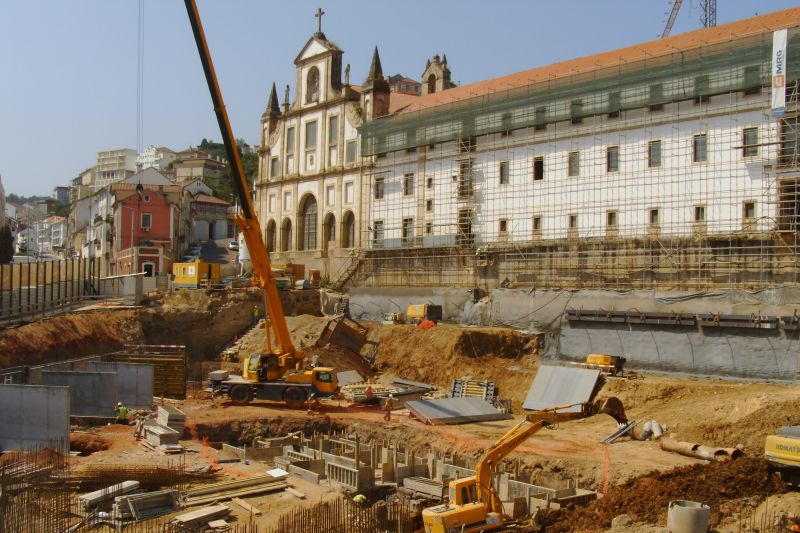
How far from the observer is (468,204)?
4609cm

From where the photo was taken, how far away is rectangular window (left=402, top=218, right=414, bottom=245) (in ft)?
161

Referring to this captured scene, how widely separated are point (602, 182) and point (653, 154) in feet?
9.67

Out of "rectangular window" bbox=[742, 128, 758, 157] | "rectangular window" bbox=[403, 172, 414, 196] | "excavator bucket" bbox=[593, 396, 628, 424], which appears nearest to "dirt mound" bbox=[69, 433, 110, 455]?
"excavator bucket" bbox=[593, 396, 628, 424]

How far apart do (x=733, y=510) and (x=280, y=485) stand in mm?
11075

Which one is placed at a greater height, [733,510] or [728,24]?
[728,24]

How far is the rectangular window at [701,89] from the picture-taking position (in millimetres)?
35812

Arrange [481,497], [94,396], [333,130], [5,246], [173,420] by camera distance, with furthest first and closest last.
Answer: [5,246] → [333,130] → [94,396] → [173,420] → [481,497]

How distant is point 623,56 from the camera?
42.9 metres

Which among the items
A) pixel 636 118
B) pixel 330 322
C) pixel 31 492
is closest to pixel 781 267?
pixel 636 118

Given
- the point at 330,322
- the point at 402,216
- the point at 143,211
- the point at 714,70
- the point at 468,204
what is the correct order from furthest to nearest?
the point at 143,211
the point at 402,216
the point at 468,204
the point at 330,322
the point at 714,70

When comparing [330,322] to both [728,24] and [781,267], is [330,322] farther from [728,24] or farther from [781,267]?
[728,24]

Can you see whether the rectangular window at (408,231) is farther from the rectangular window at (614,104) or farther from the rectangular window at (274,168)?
the rectangular window at (274,168)

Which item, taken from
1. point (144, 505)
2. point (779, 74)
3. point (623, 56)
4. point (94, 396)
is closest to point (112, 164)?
point (623, 56)

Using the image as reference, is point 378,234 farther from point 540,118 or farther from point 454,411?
point 454,411
